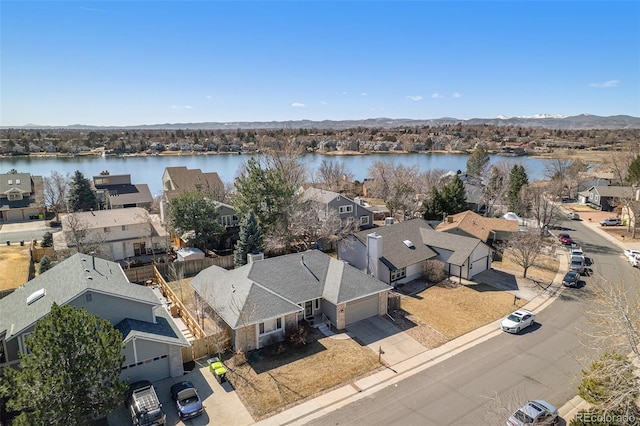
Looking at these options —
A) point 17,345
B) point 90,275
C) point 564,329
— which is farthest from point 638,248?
point 17,345

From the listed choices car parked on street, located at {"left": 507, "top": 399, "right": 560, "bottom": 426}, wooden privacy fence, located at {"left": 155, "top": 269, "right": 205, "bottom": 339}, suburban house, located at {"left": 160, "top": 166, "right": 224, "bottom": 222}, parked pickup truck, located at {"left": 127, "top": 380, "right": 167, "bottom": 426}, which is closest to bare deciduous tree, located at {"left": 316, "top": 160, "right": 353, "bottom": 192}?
suburban house, located at {"left": 160, "top": 166, "right": 224, "bottom": 222}

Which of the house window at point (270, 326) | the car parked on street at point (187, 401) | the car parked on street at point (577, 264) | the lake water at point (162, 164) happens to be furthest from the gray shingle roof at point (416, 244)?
the lake water at point (162, 164)

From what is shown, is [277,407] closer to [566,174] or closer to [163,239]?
[163,239]

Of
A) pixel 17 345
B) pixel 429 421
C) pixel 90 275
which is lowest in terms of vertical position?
pixel 429 421

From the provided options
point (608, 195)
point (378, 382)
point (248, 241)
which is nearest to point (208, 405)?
point (378, 382)

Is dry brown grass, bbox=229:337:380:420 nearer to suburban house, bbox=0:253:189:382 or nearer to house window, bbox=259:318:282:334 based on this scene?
house window, bbox=259:318:282:334

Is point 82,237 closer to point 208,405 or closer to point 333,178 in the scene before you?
point 208,405
